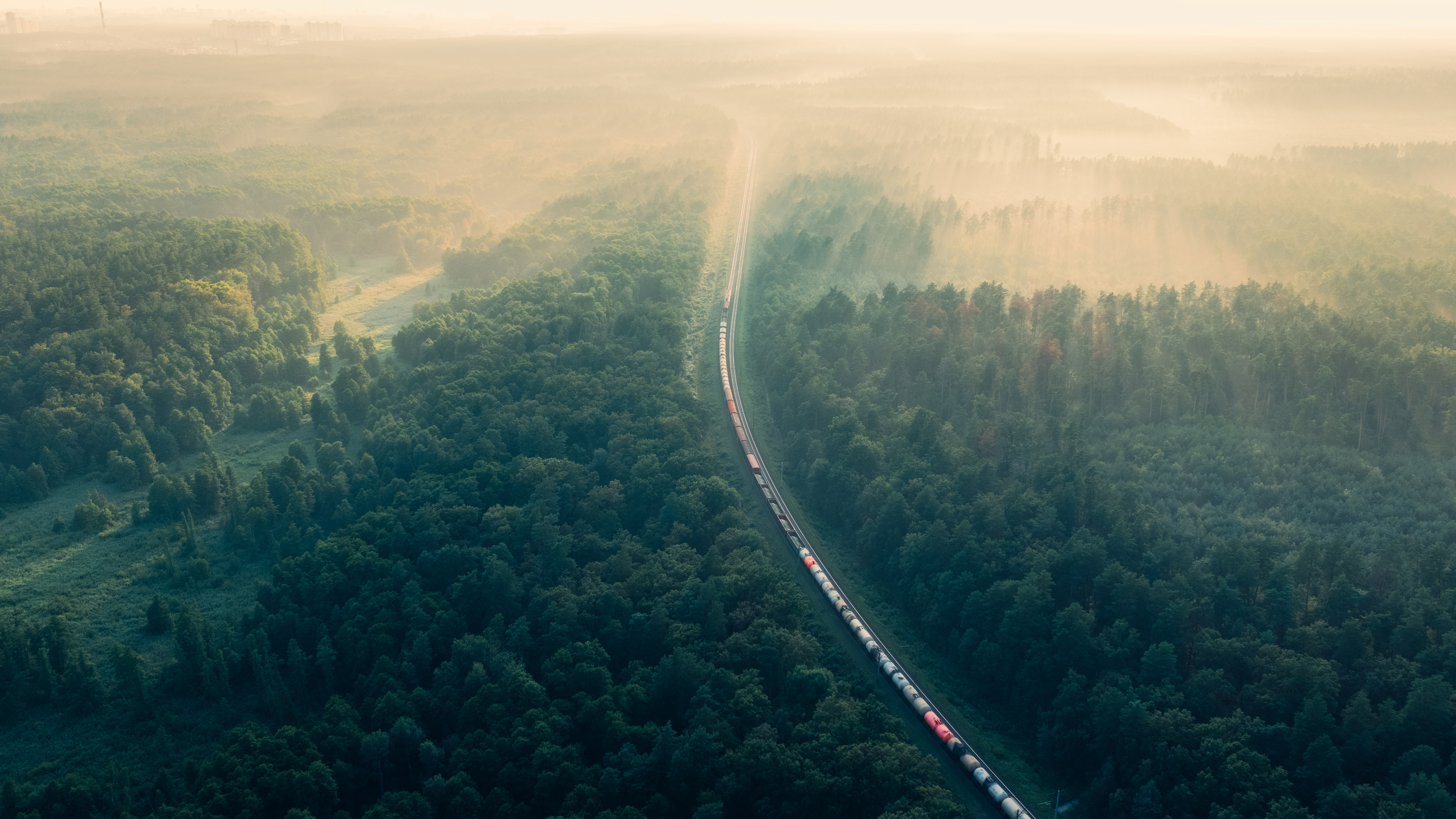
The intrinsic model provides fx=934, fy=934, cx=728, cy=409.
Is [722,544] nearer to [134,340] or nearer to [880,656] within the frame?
[880,656]

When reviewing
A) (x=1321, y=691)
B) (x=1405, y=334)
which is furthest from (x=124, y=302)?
(x=1405, y=334)

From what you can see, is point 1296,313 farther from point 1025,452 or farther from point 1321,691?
point 1321,691

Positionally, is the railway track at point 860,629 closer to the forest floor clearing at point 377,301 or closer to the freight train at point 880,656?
the freight train at point 880,656

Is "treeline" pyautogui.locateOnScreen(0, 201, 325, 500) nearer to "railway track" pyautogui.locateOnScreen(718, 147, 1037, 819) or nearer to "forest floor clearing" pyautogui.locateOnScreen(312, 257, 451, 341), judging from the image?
"forest floor clearing" pyautogui.locateOnScreen(312, 257, 451, 341)

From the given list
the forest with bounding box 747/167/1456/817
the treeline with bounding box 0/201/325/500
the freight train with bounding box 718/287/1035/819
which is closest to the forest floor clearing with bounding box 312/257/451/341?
the treeline with bounding box 0/201/325/500

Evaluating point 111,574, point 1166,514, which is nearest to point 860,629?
point 1166,514

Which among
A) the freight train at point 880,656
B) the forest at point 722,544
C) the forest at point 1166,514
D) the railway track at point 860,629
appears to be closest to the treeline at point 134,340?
the forest at point 722,544
